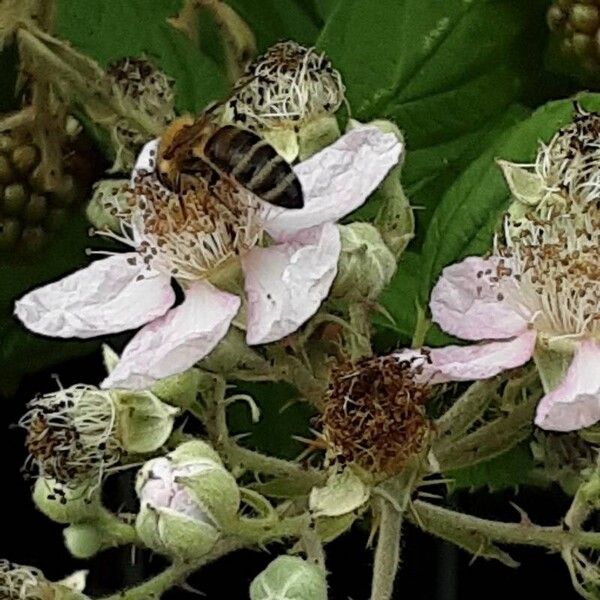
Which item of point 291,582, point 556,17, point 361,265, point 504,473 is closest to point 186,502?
point 291,582

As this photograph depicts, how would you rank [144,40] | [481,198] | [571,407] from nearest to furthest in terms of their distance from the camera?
[571,407], [481,198], [144,40]

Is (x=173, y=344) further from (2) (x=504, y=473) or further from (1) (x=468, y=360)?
(2) (x=504, y=473)

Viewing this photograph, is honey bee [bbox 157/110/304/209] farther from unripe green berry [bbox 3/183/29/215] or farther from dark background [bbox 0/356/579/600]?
dark background [bbox 0/356/579/600]

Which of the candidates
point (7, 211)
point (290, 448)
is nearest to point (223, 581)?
point (290, 448)

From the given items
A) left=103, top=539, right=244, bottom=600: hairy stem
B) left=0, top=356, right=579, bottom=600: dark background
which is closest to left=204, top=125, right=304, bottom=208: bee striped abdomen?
left=103, top=539, right=244, bottom=600: hairy stem

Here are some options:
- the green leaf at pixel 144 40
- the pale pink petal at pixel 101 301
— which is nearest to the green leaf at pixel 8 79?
the green leaf at pixel 144 40
